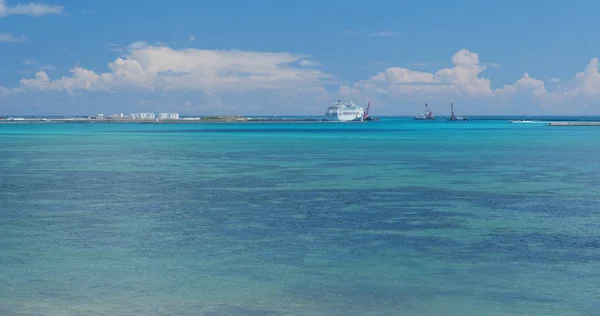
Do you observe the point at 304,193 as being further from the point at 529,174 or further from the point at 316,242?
the point at 529,174

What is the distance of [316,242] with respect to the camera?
18844mm

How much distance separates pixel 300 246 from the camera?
18359 millimetres

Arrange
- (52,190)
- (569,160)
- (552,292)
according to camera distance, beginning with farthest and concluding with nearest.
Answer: (569,160)
(52,190)
(552,292)

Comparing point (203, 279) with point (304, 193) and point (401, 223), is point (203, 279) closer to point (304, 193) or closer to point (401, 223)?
point (401, 223)

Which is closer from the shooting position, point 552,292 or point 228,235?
point 552,292

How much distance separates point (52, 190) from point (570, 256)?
21.8 meters

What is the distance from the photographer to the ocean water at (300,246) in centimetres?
1366

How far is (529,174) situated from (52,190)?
24178mm

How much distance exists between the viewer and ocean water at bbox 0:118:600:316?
13.7 m

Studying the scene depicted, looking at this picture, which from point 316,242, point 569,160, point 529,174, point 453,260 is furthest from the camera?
point 569,160

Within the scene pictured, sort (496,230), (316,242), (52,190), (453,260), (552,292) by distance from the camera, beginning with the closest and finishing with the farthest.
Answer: (552,292)
(453,260)
(316,242)
(496,230)
(52,190)

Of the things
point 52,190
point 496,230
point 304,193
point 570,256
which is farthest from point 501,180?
point 52,190

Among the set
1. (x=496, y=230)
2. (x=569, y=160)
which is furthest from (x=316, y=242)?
(x=569, y=160)

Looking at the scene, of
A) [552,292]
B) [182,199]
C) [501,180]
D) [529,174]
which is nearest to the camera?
[552,292]
